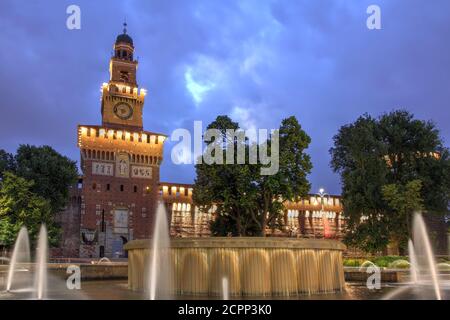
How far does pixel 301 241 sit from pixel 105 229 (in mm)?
41678

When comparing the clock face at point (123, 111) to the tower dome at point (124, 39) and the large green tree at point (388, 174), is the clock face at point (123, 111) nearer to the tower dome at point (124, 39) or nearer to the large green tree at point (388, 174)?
the tower dome at point (124, 39)

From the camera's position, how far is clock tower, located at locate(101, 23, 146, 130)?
5875 cm

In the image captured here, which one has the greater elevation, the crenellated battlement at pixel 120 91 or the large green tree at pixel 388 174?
the crenellated battlement at pixel 120 91

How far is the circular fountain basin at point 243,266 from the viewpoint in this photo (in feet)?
46.1

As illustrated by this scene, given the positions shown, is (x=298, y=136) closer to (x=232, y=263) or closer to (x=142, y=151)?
(x=232, y=263)

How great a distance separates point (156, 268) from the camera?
1495 cm

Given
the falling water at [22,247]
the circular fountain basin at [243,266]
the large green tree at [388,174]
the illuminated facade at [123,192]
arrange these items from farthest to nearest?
the illuminated facade at [123,192] → the large green tree at [388,174] → the falling water at [22,247] → the circular fountain basin at [243,266]

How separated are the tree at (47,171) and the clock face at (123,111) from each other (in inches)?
801

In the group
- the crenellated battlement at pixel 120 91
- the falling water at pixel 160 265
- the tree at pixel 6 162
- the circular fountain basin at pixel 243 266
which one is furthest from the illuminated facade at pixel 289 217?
the circular fountain basin at pixel 243 266

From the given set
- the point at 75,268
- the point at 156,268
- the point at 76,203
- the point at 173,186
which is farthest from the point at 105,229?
the point at 156,268

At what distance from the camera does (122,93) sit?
6006 cm

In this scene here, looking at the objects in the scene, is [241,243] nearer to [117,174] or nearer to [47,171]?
[47,171]

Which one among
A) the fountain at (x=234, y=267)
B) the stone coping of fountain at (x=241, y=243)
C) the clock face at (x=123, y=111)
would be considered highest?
the clock face at (x=123, y=111)

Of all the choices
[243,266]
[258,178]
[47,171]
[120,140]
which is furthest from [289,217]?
[243,266]
